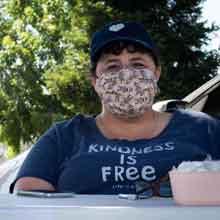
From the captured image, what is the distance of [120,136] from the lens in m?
2.20

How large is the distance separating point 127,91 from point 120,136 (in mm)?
171

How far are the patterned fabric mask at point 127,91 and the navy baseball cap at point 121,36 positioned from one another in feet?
0.32

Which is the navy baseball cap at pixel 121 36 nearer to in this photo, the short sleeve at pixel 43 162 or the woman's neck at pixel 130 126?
the woman's neck at pixel 130 126

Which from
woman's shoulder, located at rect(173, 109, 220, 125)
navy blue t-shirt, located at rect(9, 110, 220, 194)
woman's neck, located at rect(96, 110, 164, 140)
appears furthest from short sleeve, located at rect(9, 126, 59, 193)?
woman's shoulder, located at rect(173, 109, 220, 125)

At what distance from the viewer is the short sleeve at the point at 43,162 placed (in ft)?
6.56

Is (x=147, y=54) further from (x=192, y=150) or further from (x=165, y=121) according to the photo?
(x=192, y=150)

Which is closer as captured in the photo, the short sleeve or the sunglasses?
the sunglasses

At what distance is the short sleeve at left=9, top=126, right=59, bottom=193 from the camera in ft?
6.56

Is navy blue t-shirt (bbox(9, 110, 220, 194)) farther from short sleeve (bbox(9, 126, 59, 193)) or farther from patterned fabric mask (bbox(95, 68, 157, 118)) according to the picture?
patterned fabric mask (bbox(95, 68, 157, 118))

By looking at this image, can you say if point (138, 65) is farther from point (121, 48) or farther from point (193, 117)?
point (193, 117)

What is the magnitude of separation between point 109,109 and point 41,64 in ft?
86.9

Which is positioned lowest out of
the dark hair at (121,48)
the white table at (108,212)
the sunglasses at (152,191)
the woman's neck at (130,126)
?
the white table at (108,212)

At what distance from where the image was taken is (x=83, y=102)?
55.0 feet

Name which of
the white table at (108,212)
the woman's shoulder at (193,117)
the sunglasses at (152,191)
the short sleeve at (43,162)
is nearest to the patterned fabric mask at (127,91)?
the woman's shoulder at (193,117)
